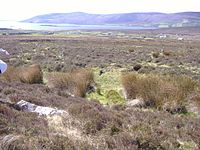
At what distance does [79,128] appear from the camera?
22.1ft

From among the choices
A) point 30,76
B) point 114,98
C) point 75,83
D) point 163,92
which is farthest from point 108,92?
point 30,76

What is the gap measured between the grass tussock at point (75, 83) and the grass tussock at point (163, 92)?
6.26 feet

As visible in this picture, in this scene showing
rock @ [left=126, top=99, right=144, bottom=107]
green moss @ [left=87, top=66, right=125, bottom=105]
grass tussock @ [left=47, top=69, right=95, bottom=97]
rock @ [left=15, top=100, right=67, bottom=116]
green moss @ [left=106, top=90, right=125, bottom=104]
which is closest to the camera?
rock @ [left=15, top=100, right=67, bottom=116]

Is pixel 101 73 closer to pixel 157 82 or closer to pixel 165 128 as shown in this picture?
pixel 157 82

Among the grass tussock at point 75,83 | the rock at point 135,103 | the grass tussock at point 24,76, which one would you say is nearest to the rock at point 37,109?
the rock at point 135,103

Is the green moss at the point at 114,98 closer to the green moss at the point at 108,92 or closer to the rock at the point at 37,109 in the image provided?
the green moss at the point at 108,92

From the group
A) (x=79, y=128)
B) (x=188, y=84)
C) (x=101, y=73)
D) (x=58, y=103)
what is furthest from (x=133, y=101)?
(x=101, y=73)

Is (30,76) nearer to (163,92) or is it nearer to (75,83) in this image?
(75,83)

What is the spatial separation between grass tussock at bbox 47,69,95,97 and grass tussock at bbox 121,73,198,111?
6.26ft

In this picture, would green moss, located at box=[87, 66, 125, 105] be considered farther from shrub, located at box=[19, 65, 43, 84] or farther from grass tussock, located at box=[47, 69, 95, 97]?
shrub, located at box=[19, 65, 43, 84]

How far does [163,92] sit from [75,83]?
3939 mm

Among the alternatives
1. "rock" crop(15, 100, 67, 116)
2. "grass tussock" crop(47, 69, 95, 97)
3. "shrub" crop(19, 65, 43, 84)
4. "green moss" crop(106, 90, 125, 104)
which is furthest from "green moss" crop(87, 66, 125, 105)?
"rock" crop(15, 100, 67, 116)

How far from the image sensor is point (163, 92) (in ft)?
32.2

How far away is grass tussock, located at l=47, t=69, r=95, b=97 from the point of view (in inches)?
486
